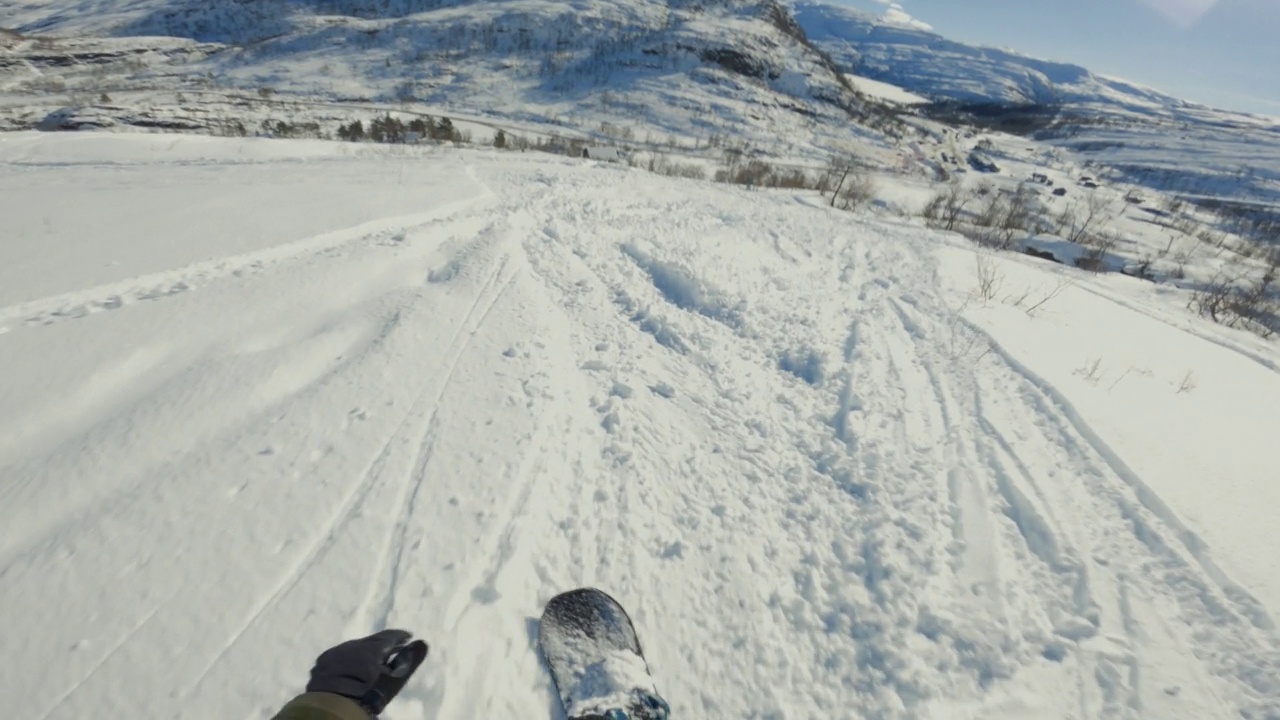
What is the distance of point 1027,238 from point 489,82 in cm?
6121

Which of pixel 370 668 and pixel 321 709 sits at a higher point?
pixel 321 709

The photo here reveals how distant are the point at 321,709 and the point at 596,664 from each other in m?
1.35

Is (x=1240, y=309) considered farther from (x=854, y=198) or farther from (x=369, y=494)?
(x=369, y=494)

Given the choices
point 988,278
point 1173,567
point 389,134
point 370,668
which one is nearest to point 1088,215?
point 988,278

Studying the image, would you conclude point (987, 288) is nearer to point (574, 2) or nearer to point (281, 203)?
point (281, 203)

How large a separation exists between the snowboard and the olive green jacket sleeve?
1.00 meters

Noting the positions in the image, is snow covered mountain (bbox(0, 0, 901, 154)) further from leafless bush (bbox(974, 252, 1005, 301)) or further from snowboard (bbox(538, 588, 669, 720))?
snowboard (bbox(538, 588, 669, 720))

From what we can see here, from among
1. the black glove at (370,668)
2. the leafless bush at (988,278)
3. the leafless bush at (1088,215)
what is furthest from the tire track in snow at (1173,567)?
the leafless bush at (1088,215)

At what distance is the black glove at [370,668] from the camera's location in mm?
2361

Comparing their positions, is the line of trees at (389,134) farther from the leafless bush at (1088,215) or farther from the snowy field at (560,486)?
the leafless bush at (1088,215)

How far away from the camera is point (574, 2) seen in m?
77.8

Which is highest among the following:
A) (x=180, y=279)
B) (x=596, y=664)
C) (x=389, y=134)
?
(x=596, y=664)

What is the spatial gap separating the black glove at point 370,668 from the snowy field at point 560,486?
0.14 metres

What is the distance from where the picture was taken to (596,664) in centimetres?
282
